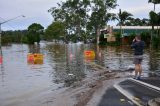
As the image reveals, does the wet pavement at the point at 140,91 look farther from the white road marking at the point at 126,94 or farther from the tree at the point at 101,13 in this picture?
the tree at the point at 101,13

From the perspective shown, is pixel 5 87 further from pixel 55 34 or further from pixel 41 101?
pixel 55 34

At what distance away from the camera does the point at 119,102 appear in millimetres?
11141

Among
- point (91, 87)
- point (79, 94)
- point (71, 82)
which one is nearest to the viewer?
point (79, 94)

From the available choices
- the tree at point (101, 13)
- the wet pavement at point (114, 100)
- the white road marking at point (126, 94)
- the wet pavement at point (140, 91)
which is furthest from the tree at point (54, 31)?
the wet pavement at point (114, 100)

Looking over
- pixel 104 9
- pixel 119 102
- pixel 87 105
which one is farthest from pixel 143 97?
pixel 104 9

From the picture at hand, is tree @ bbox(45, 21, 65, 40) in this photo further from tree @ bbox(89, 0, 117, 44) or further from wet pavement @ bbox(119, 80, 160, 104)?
wet pavement @ bbox(119, 80, 160, 104)

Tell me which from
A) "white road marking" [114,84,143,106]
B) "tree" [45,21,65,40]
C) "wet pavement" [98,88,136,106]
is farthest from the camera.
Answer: "tree" [45,21,65,40]

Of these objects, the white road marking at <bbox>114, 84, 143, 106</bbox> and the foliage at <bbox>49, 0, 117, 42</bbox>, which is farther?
the foliage at <bbox>49, 0, 117, 42</bbox>

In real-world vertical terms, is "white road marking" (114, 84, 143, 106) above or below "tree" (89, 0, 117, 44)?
below

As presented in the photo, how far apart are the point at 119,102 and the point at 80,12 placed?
8813 centimetres

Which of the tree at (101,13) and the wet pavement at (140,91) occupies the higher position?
the tree at (101,13)

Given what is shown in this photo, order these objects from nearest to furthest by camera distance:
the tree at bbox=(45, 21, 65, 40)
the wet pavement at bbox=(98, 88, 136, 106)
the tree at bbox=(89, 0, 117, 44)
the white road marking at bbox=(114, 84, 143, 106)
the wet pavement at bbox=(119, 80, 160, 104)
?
the wet pavement at bbox=(98, 88, 136, 106) < the white road marking at bbox=(114, 84, 143, 106) < the wet pavement at bbox=(119, 80, 160, 104) < the tree at bbox=(89, 0, 117, 44) < the tree at bbox=(45, 21, 65, 40)

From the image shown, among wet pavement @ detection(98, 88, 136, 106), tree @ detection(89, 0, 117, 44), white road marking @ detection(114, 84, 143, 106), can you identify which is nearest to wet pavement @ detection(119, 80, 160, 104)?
white road marking @ detection(114, 84, 143, 106)

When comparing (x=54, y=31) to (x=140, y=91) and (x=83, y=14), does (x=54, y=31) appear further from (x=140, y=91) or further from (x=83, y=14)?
(x=140, y=91)
